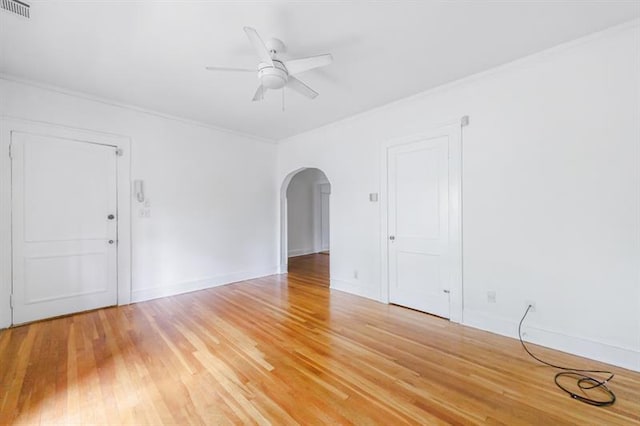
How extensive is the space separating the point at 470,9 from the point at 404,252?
2.68m

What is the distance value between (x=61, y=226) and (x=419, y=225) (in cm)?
461

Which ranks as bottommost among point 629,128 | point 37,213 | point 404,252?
point 404,252

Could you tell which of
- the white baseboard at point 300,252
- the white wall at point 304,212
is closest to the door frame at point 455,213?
the white wall at point 304,212

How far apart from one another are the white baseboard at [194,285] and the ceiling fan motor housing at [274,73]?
352 centimetres

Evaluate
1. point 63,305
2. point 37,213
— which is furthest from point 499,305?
point 37,213

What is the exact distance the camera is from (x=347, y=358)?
7.85 feet

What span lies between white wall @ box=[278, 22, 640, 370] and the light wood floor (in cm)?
33

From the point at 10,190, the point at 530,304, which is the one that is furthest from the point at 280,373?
the point at 10,190

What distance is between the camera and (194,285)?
4.49 m

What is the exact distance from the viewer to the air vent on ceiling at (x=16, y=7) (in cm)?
194

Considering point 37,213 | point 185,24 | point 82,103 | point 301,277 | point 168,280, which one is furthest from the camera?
point 301,277

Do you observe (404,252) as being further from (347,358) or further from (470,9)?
(470,9)

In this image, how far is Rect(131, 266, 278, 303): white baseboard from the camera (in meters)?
3.98

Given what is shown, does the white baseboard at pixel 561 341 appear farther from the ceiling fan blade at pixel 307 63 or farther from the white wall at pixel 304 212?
the white wall at pixel 304 212
